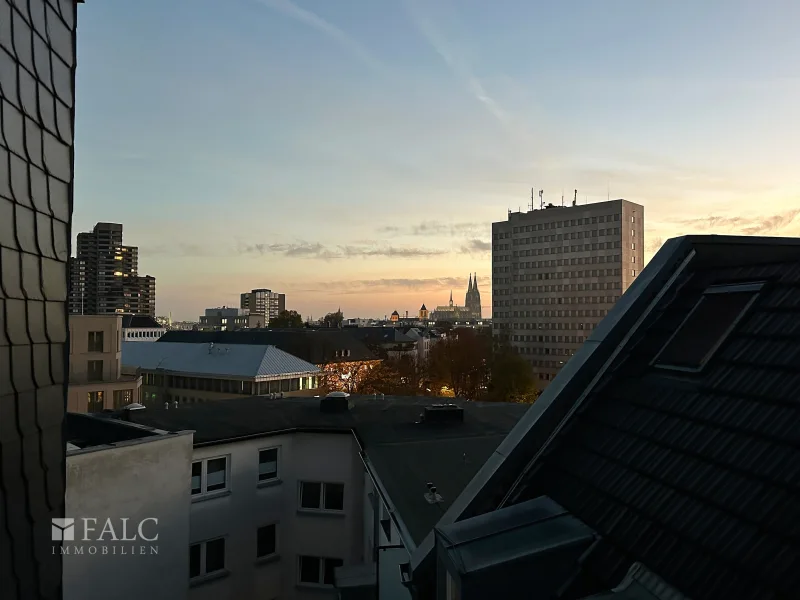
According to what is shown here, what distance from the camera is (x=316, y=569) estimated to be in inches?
739

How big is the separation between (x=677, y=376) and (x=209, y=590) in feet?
53.8

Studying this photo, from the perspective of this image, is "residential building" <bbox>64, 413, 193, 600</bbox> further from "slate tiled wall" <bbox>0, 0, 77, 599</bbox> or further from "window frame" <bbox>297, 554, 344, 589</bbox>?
"slate tiled wall" <bbox>0, 0, 77, 599</bbox>

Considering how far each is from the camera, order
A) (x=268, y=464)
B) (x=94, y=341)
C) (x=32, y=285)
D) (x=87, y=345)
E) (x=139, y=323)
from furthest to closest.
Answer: (x=139, y=323) → (x=94, y=341) → (x=87, y=345) → (x=268, y=464) → (x=32, y=285)

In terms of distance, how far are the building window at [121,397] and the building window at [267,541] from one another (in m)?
36.8

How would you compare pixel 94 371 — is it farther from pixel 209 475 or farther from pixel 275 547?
pixel 209 475

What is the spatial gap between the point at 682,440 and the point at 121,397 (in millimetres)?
53502

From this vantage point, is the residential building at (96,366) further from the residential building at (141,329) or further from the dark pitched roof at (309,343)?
the residential building at (141,329)

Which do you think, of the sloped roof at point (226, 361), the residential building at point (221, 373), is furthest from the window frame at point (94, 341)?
the sloped roof at point (226, 361)

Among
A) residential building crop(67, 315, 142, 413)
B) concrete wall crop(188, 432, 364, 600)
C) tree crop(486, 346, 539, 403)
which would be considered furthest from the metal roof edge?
tree crop(486, 346, 539, 403)

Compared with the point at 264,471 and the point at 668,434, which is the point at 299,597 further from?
the point at 668,434

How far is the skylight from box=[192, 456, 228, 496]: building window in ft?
48.2

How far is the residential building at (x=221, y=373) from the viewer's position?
174 feet

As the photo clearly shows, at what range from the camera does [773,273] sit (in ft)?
17.8

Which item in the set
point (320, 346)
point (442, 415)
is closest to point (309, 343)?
point (320, 346)
